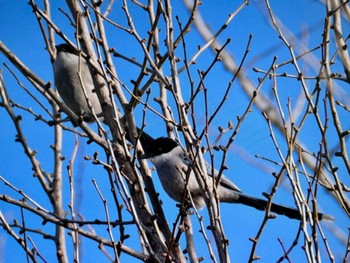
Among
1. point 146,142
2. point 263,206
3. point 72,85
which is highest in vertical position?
point 72,85

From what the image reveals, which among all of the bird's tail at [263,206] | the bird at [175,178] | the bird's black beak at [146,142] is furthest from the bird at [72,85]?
the bird's tail at [263,206]

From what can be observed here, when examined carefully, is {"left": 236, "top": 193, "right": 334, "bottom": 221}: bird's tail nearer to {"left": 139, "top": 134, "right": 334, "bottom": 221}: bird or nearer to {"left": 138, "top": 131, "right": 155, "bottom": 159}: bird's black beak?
{"left": 139, "top": 134, "right": 334, "bottom": 221}: bird

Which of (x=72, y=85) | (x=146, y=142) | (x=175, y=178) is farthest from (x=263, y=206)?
(x=72, y=85)

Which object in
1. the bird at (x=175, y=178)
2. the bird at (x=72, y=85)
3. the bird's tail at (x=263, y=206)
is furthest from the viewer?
the bird at (x=72, y=85)

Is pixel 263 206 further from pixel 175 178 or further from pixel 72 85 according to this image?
pixel 72 85

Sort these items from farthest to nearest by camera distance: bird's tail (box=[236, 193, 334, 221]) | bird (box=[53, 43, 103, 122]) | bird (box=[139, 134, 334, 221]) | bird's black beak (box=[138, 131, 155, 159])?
bird (box=[53, 43, 103, 122]) → bird's black beak (box=[138, 131, 155, 159]) → bird (box=[139, 134, 334, 221]) → bird's tail (box=[236, 193, 334, 221])

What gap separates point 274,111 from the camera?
3471mm

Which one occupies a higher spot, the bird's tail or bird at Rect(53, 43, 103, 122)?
bird at Rect(53, 43, 103, 122)

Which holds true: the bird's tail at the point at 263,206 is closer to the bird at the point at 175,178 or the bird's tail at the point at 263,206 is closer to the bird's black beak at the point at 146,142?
the bird at the point at 175,178

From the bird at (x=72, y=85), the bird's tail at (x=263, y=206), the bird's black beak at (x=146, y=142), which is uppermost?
the bird at (x=72, y=85)

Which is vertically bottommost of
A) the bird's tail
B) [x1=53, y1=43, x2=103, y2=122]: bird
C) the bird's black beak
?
the bird's tail

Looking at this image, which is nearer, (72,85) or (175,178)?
(175,178)

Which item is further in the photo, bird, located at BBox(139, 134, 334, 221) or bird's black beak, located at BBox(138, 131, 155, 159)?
bird's black beak, located at BBox(138, 131, 155, 159)

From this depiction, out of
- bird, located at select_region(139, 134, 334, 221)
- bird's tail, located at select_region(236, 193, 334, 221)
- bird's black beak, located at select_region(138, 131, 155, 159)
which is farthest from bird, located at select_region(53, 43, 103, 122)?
bird's tail, located at select_region(236, 193, 334, 221)
